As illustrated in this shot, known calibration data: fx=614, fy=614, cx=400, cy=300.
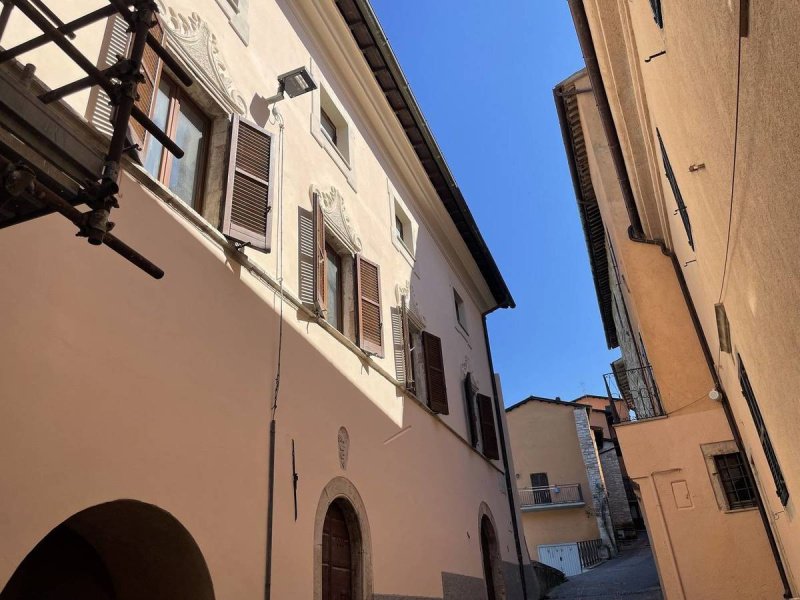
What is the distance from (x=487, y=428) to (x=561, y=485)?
719 inches

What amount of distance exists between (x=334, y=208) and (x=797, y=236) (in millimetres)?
6332

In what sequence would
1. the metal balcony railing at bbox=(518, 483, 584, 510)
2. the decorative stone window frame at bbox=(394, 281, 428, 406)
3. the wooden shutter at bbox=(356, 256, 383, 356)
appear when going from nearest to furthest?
the wooden shutter at bbox=(356, 256, 383, 356)
the decorative stone window frame at bbox=(394, 281, 428, 406)
the metal balcony railing at bbox=(518, 483, 584, 510)

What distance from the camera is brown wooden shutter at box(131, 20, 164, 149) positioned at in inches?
187

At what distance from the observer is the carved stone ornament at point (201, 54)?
542 centimetres

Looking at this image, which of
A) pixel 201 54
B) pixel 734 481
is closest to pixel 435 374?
pixel 734 481

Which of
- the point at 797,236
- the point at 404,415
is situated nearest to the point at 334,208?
the point at 404,415

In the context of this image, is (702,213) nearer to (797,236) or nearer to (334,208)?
(797,236)

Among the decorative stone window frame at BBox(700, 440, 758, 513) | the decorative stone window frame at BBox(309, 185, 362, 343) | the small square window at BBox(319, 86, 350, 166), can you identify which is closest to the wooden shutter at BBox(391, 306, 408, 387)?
the decorative stone window frame at BBox(309, 185, 362, 343)

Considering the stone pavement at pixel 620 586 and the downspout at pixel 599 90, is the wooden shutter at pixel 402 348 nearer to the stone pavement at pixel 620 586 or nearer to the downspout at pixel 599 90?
the downspout at pixel 599 90

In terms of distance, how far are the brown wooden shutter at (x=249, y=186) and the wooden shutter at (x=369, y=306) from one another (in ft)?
7.83

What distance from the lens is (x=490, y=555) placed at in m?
12.1

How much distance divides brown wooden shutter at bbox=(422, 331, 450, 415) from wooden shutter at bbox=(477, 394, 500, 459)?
2.43 m

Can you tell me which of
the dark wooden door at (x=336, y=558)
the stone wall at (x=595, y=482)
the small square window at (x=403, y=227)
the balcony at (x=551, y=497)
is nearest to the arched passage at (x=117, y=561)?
the dark wooden door at (x=336, y=558)

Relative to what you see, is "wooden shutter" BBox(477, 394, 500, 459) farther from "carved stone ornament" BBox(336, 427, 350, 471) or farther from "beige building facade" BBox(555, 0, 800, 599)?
"carved stone ornament" BBox(336, 427, 350, 471)
